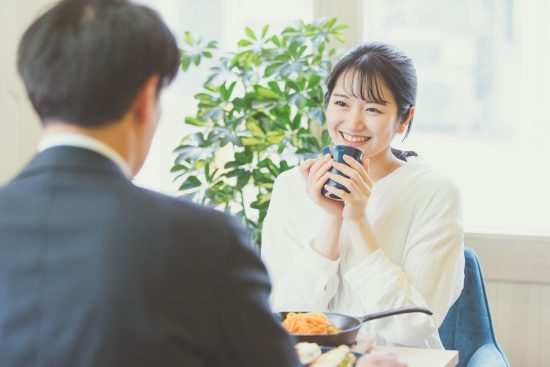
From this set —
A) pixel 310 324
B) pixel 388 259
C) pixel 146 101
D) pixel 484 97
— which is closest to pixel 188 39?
pixel 484 97

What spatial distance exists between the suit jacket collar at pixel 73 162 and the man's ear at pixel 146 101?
66 millimetres

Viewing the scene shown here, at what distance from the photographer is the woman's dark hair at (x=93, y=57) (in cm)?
94

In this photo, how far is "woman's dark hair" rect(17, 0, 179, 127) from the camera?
938mm

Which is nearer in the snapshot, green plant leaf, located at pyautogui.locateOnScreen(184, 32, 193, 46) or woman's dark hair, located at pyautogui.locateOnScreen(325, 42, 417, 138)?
woman's dark hair, located at pyautogui.locateOnScreen(325, 42, 417, 138)

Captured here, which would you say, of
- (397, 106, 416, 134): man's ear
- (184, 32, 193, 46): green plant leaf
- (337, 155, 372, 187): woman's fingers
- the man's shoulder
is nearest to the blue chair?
(397, 106, 416, 134): man's ear

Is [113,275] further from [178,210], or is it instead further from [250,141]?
[250,141]

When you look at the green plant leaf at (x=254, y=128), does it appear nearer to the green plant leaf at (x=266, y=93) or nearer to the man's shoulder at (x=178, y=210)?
the green plant leaf at (x=266, y=93)

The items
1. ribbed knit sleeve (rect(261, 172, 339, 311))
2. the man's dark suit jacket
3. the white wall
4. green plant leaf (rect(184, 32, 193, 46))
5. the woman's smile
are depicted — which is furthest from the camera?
the white wall

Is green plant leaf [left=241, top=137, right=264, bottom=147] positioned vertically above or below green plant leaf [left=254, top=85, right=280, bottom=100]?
below

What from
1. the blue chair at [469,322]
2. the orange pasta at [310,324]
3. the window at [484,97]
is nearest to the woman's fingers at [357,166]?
the orange pasta at [310,324]

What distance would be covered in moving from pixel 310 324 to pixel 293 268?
0.43 meters

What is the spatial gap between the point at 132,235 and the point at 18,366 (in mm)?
201

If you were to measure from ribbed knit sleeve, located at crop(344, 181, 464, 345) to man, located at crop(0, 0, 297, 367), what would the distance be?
91 cm

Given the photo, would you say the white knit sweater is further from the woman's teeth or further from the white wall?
the white wall
